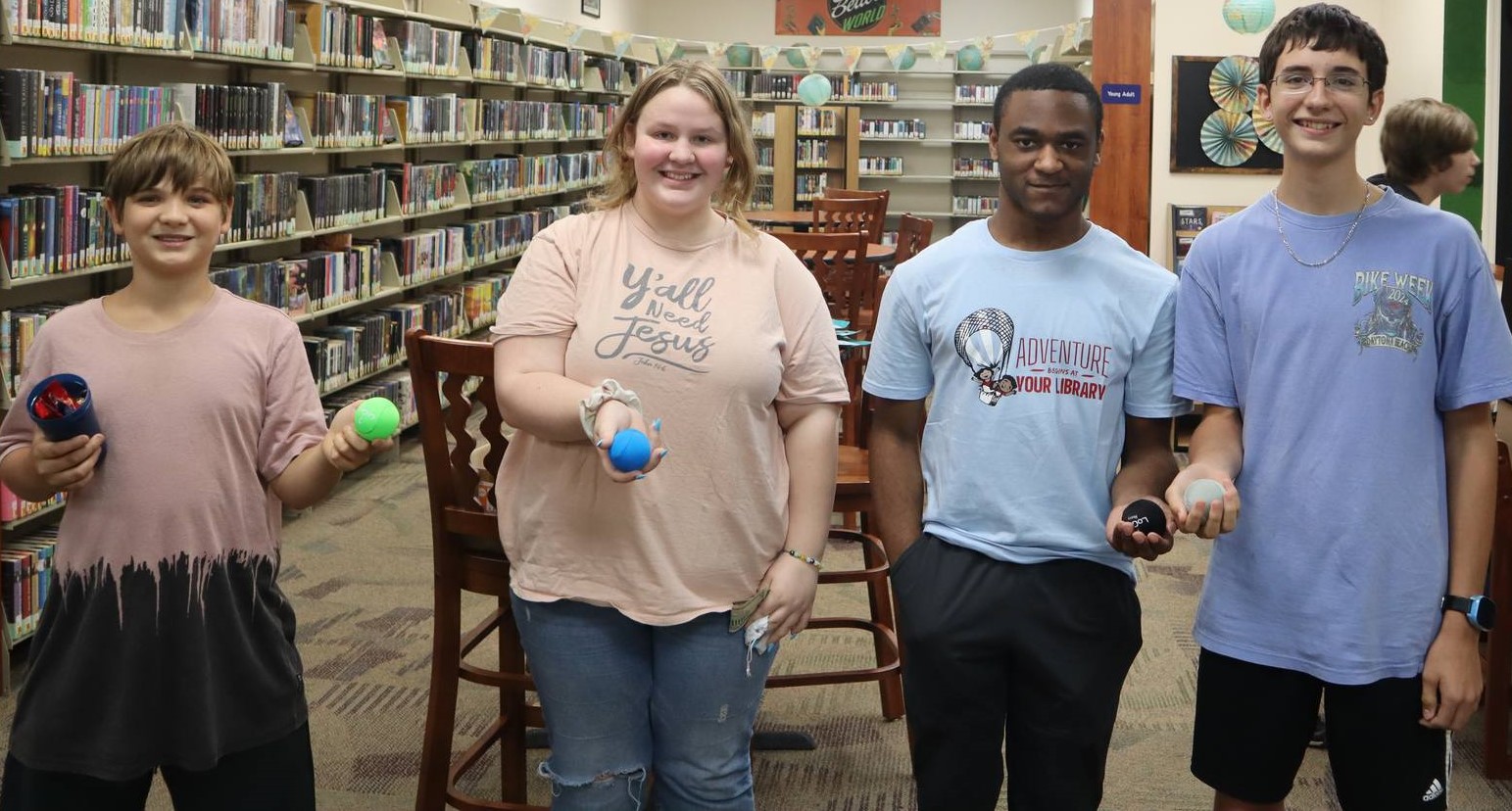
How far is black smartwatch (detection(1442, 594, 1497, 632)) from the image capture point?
158cm

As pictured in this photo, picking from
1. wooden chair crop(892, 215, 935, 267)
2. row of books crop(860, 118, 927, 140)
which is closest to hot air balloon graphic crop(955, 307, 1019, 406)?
wooden chair crop(892, 215, 935, 267)

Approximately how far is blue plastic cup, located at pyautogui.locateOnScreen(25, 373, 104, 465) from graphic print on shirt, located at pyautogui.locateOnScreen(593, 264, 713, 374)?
0.58 meters

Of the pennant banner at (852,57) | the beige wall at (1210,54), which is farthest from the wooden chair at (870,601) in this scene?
the pennant banner at (852,57)

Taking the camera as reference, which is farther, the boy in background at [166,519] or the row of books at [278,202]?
the row of books at [278,202]

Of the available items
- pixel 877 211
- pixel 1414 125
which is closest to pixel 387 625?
pixel 1414 125

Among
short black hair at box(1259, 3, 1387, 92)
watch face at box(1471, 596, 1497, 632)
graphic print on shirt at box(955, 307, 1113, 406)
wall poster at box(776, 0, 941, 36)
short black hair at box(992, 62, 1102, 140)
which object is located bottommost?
watch face at box(1471, 596, 1497, 632)

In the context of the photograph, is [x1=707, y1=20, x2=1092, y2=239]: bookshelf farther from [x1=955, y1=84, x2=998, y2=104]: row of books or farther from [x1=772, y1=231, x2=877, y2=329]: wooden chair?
[x1=772, y1=231, x2=877, y2=329]: wooden chair

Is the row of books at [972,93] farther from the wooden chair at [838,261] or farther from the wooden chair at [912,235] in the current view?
the wooden chair at [838,261]

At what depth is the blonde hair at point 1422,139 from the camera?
3.35m

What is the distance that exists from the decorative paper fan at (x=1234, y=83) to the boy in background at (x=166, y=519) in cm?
533

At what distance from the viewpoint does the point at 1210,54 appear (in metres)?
6.09

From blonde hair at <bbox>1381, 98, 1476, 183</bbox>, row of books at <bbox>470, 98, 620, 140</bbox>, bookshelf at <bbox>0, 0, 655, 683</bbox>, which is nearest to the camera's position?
blonde hair at <bbox>1381, 98, 1476, 183</bbox>

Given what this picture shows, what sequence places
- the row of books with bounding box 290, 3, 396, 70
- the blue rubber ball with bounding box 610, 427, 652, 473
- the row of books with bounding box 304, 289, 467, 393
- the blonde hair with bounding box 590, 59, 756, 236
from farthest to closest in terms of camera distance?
the row of books with bounding box 304, 289, 467, 393
the row of books with bounding box 290, 3, 396, 70
the blonde hair with bounding box 590, 59, 756, 236
the blue rubber ball with bounding box 610, 427, 652, 473

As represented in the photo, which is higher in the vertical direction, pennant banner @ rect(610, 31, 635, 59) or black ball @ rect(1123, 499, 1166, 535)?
pennant banner @ rect(610, 31, 635, 59)
